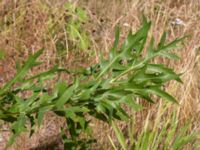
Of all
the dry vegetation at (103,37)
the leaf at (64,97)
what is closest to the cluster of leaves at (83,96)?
the leaf at (64,97)

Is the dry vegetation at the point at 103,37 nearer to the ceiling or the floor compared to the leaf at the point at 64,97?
nearer to the floor

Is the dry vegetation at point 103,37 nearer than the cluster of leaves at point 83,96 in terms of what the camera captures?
No

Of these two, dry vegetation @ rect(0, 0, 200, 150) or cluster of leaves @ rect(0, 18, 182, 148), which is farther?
dry vegetation @ rect(0, 0, 200, 150)

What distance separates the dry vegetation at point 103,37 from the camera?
3352mm

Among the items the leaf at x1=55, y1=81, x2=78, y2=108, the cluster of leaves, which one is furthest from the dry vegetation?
the leaf at x1=55, y1=81, x2=78, y2=108

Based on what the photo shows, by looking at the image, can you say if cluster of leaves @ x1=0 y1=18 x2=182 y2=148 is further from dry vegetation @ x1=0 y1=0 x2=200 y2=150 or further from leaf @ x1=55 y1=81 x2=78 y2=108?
dry vegetation @ x1=0 y1=0 x2=200 y2=150

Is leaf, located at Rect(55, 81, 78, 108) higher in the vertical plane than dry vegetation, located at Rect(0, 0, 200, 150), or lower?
higher

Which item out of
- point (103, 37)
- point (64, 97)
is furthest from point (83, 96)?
point (103, 37)

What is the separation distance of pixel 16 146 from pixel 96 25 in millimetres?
1640

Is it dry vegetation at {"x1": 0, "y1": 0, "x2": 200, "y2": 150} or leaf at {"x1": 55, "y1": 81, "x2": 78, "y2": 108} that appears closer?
leaf at {"x1": 55, "y1": 81, "x2": 78, "y2": 108}

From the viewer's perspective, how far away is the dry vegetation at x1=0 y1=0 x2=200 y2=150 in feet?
11.0

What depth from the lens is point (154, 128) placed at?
299cm

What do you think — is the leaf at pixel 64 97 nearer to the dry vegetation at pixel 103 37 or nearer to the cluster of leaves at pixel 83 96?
the cluster of leaves at pixel 83 96

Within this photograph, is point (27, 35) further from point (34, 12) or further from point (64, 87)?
point (64, 87)
